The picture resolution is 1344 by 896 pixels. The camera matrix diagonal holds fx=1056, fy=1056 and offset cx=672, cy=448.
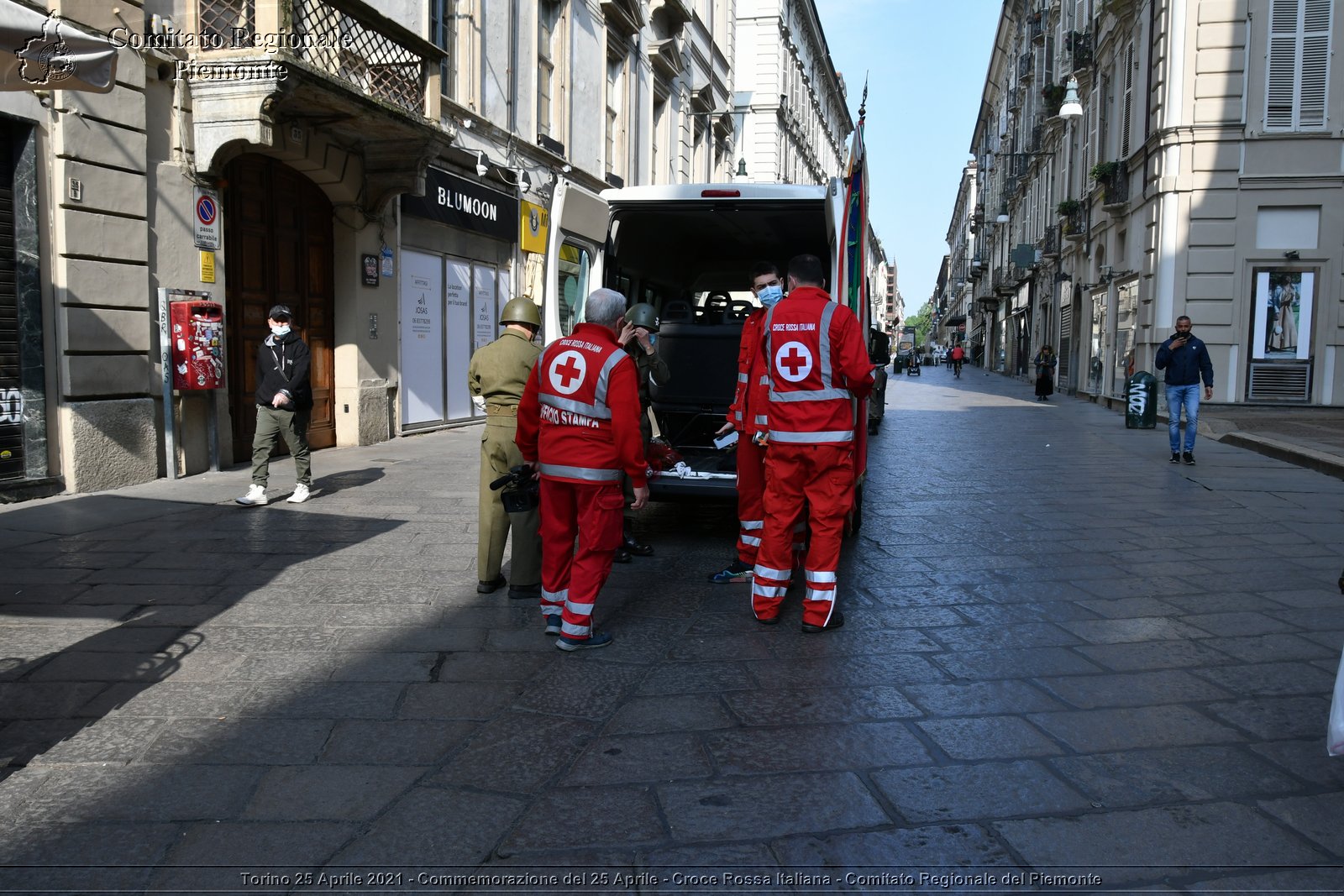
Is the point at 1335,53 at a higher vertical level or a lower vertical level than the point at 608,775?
higher

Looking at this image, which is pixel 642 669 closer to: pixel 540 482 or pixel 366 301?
pixel 540 482

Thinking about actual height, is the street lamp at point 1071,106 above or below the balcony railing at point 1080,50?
below

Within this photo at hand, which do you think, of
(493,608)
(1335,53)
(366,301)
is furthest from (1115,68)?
(493,608)

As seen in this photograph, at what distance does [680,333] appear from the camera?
810 centimetres

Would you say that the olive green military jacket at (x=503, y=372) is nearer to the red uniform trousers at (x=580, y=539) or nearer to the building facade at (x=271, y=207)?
the red uniform trousers at (x=580, y=539)

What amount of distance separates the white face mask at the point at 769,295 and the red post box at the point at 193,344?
18.9 ft

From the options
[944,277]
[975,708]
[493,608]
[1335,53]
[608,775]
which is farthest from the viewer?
[944,277]

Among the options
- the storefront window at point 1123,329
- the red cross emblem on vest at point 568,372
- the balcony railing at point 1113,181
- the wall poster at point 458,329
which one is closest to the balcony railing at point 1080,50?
the balcony railing at point 1113,181

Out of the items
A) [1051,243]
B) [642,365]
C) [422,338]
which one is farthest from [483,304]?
[1051,243]

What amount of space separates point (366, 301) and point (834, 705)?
1063cm

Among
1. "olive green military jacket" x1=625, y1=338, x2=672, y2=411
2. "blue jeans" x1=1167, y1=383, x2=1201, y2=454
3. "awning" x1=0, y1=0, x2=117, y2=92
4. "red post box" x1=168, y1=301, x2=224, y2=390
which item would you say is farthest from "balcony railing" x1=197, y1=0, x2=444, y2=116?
"blue jeans" x1=1167, y1=383, x2=1201, y2=454

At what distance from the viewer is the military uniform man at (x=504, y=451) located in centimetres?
571

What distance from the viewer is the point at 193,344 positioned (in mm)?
9711

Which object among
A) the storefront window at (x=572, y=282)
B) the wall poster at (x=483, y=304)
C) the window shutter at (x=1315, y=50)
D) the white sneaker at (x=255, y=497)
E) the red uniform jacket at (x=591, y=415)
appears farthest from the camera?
the window shutter at (x=1315, y=50)
